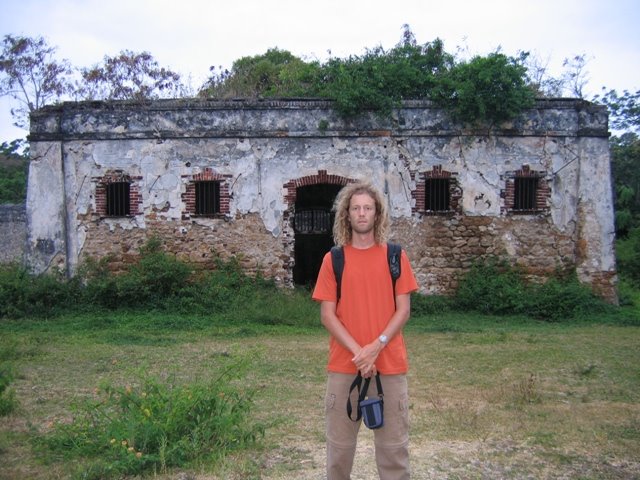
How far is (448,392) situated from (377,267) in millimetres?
3560

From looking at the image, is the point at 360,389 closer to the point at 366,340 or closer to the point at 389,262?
the point at 366,340

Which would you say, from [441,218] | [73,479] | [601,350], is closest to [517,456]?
[73,479]

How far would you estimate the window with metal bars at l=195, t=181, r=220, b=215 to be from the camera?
1306 cm

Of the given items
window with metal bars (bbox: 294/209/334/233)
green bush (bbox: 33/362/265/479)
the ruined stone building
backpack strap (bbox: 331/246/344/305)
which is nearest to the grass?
green bush (bbox: 33/362/265/479)

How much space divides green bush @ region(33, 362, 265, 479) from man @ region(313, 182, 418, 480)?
1392 millimetres

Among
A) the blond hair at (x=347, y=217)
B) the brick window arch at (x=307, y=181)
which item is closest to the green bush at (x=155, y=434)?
the blond hair at (x=347, y=217)

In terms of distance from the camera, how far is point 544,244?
513 inches

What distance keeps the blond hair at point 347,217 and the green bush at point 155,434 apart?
1.89 m

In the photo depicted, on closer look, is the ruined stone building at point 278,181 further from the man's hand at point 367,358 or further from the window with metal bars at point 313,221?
the man's hand at point 367,358

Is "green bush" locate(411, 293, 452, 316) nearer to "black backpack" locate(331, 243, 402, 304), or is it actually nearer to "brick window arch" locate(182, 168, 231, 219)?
"brick window arch" locate(182, 168, 231, 219)

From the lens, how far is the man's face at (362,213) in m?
3.87

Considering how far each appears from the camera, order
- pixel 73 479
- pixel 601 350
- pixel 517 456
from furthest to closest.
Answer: pixel 601 350 → pixel 517 456 → pixel 73 479

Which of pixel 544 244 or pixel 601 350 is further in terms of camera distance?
pixel 544 244

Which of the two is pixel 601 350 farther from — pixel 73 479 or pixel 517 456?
pixel 73 479
